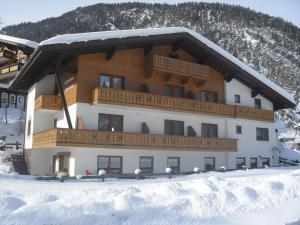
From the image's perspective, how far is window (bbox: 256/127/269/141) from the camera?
29.9 metres

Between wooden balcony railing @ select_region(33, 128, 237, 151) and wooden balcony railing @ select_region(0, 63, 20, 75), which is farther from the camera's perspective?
wooden balcony railing @ select_region(0, 63, 20, 75)

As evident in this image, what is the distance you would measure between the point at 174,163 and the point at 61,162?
7400mm

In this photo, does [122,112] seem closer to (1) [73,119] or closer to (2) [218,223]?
(1) [73,119]

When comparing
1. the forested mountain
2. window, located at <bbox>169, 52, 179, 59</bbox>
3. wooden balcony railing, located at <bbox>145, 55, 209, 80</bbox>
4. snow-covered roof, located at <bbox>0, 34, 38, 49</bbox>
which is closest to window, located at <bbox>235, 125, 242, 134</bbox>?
wooden balcony railing, located at <bbox>145, 55, 209, 80</bbox>

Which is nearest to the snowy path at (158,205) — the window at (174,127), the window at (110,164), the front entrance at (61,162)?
the front entrance at (61,162)

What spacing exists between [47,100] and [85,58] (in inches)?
157

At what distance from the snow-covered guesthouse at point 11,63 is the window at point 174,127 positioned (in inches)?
848

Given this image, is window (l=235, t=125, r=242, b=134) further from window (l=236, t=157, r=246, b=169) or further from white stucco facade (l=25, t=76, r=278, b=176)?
window (l=236, t=157, r=246, b=169)

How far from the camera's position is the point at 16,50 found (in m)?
44.7

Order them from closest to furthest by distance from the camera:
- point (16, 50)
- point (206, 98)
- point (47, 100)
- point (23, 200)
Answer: point (23, 200) < point (47, 100) < point (206, 98) < point (16, 50)

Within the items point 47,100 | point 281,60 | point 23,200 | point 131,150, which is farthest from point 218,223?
point 281,60

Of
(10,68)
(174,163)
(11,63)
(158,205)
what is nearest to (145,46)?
(174,163)

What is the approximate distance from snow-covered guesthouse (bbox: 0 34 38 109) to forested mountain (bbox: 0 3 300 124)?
171ft

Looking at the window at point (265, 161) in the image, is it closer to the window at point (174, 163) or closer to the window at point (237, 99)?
the window at point (237, 99)
